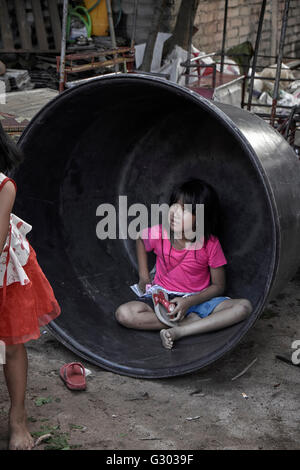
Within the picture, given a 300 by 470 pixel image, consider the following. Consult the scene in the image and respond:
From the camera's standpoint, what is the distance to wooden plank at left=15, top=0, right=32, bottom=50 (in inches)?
279

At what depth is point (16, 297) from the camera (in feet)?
6.72

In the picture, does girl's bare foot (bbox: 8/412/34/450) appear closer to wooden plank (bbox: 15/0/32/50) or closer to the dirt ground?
the dirt ground

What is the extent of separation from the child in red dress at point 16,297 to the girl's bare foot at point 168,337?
0.90 metres

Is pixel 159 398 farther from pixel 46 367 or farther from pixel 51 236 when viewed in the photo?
pixel 51 236

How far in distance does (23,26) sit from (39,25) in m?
0.21

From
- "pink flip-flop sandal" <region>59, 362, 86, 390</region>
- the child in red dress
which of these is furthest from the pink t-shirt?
the child in red dress

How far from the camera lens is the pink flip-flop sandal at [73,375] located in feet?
8.65

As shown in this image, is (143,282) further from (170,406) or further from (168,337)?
(170,406)

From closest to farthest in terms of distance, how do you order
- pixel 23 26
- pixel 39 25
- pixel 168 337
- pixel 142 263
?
pixel 168 337 → pixel 142 263 → pixel 23 26 → pixel 39 25

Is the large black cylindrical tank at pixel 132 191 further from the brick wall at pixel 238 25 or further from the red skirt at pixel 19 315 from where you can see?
the brick wall at pixel 238 25

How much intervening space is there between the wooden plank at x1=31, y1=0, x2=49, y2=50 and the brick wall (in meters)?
2.18

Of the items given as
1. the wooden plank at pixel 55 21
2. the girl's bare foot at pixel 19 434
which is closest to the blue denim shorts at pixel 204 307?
the girl's bare foot at pixel 19 434


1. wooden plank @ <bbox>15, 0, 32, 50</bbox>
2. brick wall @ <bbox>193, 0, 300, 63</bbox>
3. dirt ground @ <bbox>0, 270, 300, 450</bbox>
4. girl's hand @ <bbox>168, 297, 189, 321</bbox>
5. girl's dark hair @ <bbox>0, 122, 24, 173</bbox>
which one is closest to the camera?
girl's dark hair @ <bbox>0, 122, 24, 173</bbox>

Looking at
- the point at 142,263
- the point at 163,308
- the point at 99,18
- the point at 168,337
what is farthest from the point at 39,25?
the point at 168,337
